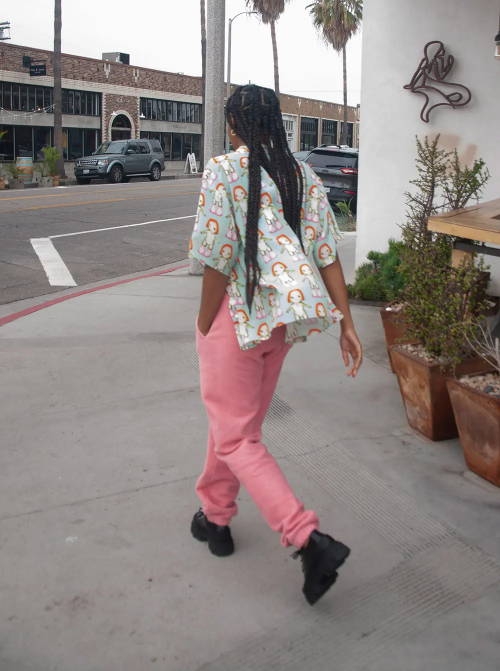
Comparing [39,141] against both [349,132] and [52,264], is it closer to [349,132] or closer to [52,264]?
[52,264]

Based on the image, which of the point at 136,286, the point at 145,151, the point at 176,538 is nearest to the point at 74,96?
the point at 145,151

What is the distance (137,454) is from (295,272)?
1.85 m

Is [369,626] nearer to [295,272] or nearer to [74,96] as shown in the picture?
[295,272]

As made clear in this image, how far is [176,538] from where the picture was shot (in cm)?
331

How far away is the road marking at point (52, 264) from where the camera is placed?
991cm

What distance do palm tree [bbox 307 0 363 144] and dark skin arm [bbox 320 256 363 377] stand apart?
143 feet

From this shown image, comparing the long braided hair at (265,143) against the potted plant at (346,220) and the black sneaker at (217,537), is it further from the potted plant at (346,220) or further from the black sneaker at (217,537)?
the potted plant at (346,220)

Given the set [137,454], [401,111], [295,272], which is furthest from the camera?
[401,111]

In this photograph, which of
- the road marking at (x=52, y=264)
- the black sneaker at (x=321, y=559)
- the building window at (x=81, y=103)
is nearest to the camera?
the black sneaker at (x=321, y=559)

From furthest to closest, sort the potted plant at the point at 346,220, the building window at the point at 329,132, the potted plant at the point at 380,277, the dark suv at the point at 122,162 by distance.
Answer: the building window at the point at 329,132 < the dark suv at the point at 122,162 < the potted plant at the point at 346,220 < the potted plant at the point at 380,277

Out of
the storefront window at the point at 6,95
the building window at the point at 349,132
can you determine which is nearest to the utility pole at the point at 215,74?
the storefront window at the point at 6,95

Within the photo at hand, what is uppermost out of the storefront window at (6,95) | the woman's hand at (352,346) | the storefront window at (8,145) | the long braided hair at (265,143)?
the storefront window at (6,95)

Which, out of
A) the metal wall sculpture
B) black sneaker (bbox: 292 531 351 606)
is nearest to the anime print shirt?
black sneaker (bbox: 292 531 351 606)

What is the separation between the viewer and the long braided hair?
8.98ft
